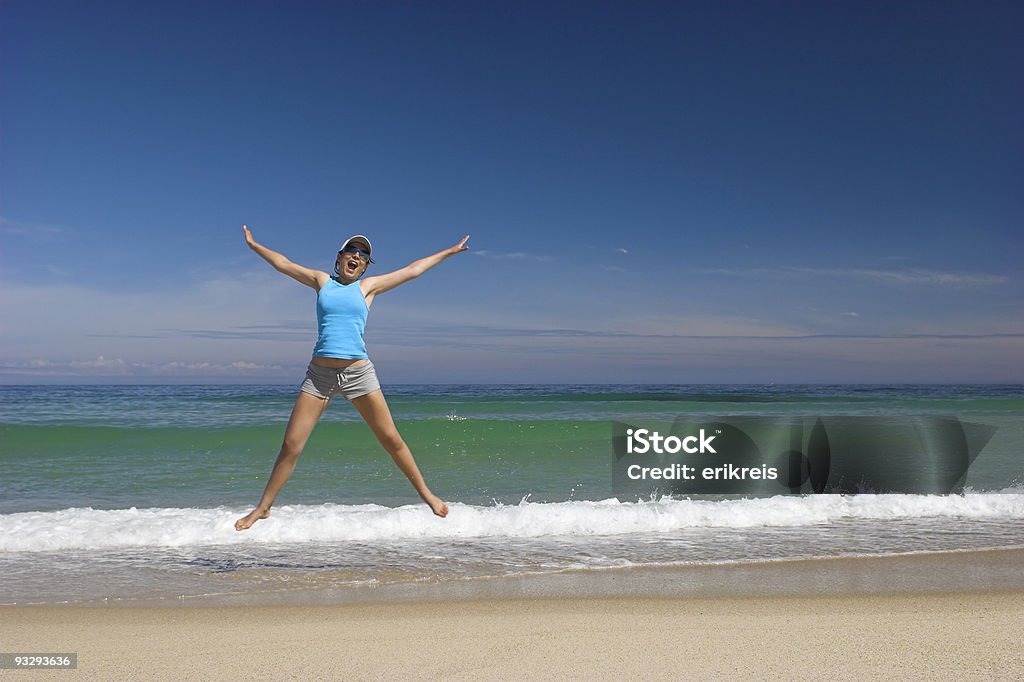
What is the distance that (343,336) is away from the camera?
523cm

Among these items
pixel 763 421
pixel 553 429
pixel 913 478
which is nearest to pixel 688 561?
pixel 913 478

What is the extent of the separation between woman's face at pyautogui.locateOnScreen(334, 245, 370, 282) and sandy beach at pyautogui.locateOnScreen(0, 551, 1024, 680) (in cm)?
218

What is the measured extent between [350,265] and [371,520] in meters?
3.25

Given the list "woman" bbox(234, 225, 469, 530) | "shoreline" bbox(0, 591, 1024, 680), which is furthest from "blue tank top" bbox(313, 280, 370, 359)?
"shoreline" bbox(0, 591, 1024, 680)

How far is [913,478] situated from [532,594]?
9087 millimetres

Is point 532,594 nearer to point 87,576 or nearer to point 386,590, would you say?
point 386,590

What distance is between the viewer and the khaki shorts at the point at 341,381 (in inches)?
208

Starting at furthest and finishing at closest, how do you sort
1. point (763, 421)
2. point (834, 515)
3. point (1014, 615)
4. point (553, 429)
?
1. point (763, 421)
2. point (553, 429)
3. point (834, 515)
4. point (1014, 615)

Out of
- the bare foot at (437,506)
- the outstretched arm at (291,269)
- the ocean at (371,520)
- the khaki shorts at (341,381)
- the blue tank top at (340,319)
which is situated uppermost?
the outstretched arm at (291,269)

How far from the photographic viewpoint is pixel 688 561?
6.39 meters

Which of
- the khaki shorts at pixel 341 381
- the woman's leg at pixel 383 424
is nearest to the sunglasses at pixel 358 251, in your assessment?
the khaki shorts at pixel 341 381

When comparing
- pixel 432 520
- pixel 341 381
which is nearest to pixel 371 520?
pixel 432 520

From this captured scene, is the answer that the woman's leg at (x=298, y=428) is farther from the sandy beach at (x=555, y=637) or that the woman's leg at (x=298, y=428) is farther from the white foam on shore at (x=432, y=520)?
the white foam on shore at (x=432, y=520)

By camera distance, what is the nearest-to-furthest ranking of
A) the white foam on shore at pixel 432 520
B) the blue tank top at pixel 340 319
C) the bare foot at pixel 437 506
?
the blue tank top at pixel 340 319
the bare foot at pixel 437 506
the white foam on shore at pixel 432 520
